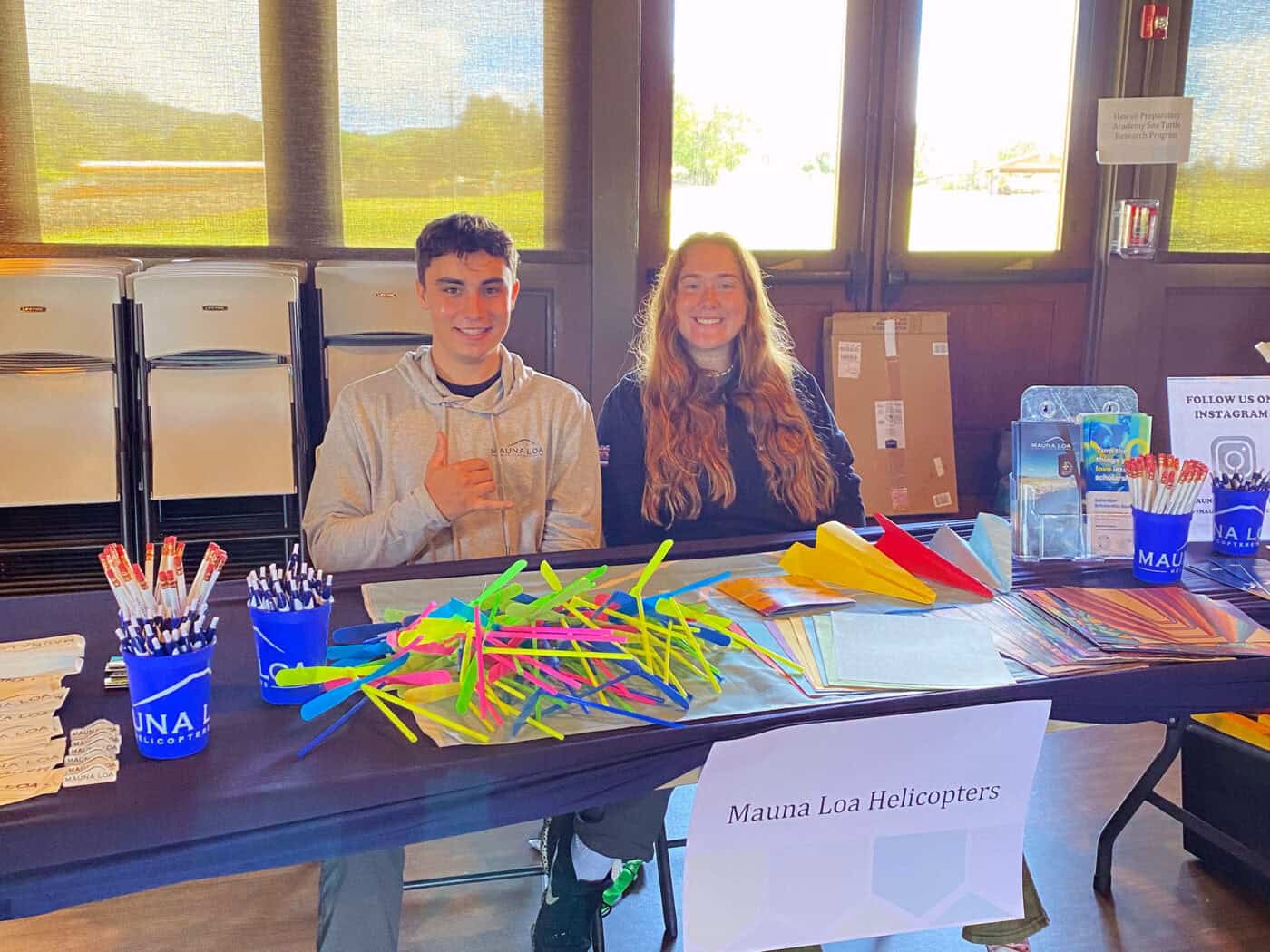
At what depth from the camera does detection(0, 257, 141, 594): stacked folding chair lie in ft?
10.2

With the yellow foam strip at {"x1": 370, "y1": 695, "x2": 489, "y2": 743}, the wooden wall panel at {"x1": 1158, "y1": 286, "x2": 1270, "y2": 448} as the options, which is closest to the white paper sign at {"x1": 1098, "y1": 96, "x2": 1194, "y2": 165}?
the wooden wall panel at {"x1": 1158, "y1": 286, "x2": 1270, "y2": 448}

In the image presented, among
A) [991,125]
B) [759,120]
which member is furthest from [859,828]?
[991,125]

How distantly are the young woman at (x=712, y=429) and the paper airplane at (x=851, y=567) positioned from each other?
0.45 metres

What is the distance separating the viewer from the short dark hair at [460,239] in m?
1.94

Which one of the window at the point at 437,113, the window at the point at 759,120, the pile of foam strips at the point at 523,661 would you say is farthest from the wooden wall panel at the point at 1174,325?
the pile of foam strips at the point at 523,661

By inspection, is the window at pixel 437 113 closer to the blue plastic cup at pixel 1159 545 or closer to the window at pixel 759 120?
the window at pixel 759 120

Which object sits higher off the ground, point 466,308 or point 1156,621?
point 466,308

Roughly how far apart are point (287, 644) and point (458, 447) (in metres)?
0.88

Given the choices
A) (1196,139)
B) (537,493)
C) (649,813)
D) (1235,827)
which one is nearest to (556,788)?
(649,813)

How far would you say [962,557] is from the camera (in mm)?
1583

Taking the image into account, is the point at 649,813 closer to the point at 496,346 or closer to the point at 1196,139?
the point at 496,346

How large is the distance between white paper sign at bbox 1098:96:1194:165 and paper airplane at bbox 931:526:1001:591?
10.4ft

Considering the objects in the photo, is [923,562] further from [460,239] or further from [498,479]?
[460,239]

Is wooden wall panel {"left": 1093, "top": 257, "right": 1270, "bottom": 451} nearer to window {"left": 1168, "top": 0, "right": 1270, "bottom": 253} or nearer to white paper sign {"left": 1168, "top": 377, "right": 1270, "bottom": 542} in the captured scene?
window {"left": 1168, "top": 0, "right": 1270, "bottom": 253}
